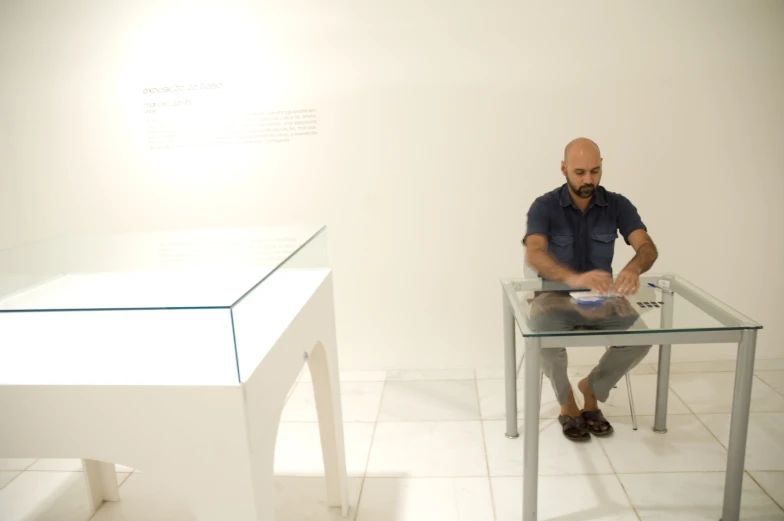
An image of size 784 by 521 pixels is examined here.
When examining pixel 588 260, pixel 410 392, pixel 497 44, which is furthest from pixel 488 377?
pixel 497 44

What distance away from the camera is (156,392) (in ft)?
4.48

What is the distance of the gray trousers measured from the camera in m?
2.10

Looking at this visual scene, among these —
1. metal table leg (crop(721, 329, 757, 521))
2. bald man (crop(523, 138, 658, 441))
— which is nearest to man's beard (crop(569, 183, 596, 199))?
bald man (crop(523, 138, 658, 441))

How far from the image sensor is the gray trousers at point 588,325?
2102 mm

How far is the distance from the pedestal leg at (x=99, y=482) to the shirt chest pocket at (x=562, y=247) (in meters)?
2.24

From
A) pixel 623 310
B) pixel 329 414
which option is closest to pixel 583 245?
pixel 623 310

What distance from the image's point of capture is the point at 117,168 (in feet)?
12.1

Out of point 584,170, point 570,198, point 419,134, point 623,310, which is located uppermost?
point 419,134

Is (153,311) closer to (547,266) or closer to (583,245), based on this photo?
(547,266)

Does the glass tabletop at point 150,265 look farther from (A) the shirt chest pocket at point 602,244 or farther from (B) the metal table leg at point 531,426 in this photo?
(A) the shirt chest pocket at point 602,244

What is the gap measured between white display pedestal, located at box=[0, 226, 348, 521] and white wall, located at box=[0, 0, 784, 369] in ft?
6.97

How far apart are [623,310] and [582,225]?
666 millimetres

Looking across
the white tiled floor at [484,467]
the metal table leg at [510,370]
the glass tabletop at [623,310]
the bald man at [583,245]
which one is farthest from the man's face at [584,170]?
the white tiled floor at [484,467]

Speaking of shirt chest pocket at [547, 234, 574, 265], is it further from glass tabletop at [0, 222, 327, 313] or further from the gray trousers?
glass tabletop at [0, 222, 327, 313]
